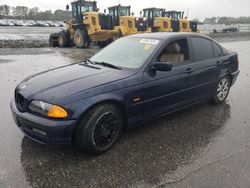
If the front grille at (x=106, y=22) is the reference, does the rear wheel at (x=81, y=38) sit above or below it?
below

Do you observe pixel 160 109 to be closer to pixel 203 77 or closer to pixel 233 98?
pixel 203 77

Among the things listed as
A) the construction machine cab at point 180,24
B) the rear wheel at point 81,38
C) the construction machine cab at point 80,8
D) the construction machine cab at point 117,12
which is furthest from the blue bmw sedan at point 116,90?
the construction machine cab at point 180,24

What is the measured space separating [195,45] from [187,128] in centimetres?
153

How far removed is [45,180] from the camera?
9.80ft

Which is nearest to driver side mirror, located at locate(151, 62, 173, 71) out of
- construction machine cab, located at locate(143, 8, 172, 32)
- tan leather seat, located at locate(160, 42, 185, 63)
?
tan leather seat, located at locate(160, 42, 185, 63)

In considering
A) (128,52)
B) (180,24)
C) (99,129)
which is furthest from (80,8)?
(99,129)

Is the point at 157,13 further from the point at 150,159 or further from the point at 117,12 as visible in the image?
the point at 150,159

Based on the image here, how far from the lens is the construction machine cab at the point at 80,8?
687 inches

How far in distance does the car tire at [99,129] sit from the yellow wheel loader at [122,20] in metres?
14.8

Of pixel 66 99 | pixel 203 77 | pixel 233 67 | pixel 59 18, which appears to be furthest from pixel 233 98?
pixel 59 18

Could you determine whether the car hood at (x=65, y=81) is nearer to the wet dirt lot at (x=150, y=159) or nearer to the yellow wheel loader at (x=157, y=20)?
the wet dirt lot at (x=150, y=159)

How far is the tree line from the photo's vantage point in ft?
278

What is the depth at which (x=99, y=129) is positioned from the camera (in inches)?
138

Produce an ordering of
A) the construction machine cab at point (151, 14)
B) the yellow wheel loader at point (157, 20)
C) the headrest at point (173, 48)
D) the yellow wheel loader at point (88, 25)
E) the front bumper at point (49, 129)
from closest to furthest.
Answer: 1. the front bumper at point (49, 129)
2. the headrest at point (173, 48)
3. the yellow wheel loader at point (88, 25)
4. the yellow wheel loader at point (157, 20)
5. the construction machine cab at point (151, 14)
